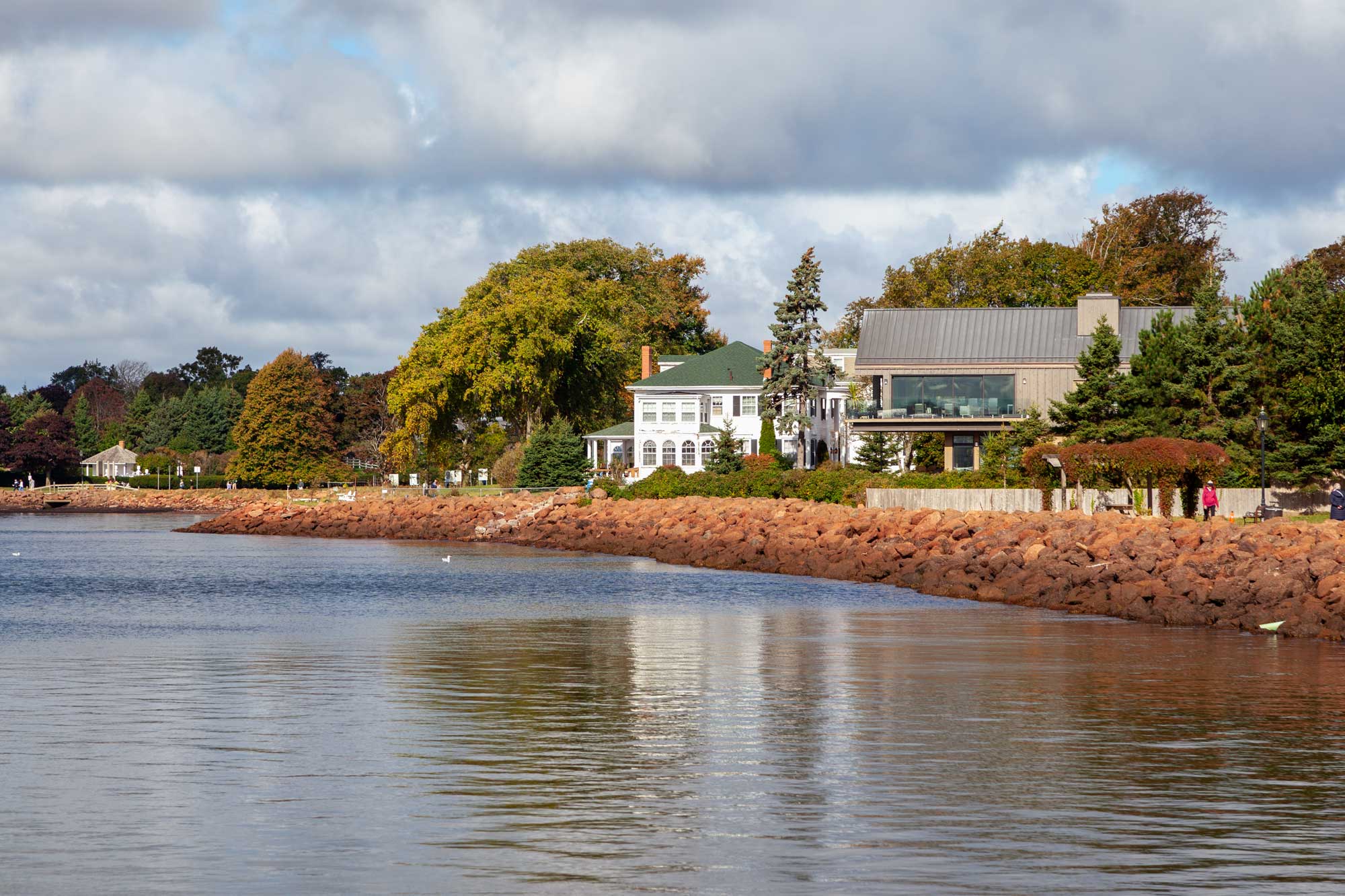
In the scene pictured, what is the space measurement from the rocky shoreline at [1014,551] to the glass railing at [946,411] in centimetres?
1482

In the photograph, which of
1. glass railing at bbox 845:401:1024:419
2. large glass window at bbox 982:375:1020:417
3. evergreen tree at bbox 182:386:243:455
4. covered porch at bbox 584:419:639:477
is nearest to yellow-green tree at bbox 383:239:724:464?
covered porch at bbox 584:419:639:477

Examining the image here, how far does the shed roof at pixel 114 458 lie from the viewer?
15325 cm

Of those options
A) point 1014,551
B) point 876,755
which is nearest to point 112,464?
point 1014,551

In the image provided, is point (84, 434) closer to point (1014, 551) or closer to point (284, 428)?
point (284, 428)

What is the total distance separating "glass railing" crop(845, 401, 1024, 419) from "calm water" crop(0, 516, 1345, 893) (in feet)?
145

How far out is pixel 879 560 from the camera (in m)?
42.2

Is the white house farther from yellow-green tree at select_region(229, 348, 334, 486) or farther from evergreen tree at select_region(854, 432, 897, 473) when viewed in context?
yellow-green tree at select_region(229, 348, 334, 486)

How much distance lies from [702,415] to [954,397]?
18.3 metres

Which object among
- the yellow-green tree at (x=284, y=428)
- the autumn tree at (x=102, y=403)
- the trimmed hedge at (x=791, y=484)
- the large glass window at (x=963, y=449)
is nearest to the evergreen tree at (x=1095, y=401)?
the trimmed hedge at (x=791, y=484)

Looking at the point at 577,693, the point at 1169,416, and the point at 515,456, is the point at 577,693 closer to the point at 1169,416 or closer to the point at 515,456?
the point at 1169,416

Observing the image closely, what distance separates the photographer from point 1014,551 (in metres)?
37.7

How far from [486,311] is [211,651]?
231 feet

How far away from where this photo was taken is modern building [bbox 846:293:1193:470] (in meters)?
74.1

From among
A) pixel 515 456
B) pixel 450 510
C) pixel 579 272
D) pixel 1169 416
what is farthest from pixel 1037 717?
pixel 579 272
